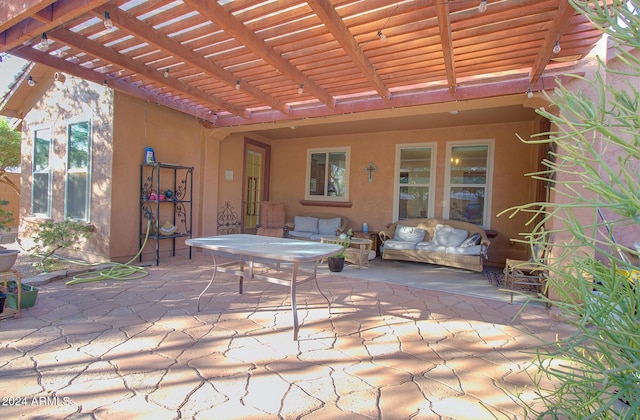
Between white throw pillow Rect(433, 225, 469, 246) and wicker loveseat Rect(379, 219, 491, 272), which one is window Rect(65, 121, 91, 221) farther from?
white throw pillow Rect(433, 225, 469, 246)

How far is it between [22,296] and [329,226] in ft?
17.0

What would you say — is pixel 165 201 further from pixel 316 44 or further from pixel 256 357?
pixel 256 357

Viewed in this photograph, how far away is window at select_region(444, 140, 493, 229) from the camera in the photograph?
6.16m

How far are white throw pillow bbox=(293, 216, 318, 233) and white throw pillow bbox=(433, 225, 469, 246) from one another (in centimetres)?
262

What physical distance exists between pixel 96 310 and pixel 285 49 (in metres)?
3.14

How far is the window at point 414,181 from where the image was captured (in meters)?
6.63

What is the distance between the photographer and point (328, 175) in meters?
7.75

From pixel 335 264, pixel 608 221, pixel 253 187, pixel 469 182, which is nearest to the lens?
pixel 608 221

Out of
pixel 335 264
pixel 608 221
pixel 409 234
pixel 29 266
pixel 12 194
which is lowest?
pixel 29 266

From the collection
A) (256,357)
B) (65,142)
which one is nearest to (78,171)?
(65,142)

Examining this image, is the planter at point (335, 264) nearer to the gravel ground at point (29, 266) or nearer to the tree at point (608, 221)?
the gravel ground at point (29, 266)

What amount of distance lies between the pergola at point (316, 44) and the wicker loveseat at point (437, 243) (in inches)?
97.2

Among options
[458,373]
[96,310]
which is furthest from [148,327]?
[458,373]

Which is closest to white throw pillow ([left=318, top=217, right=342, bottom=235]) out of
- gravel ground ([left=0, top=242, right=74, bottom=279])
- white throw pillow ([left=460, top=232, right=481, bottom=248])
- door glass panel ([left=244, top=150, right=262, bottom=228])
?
door glass panel ([left=244, top=150, right=262, bottom=228])
